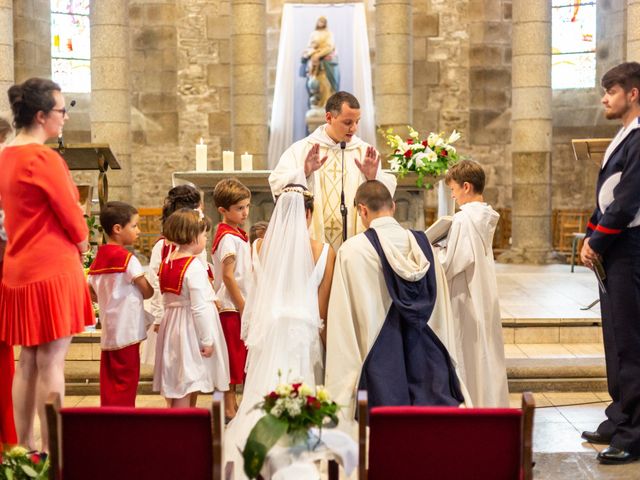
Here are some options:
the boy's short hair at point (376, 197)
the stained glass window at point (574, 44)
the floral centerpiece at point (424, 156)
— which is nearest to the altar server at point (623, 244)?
the boy's short hair at point (376, 197)

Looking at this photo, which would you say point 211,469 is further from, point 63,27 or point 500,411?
point 63,27

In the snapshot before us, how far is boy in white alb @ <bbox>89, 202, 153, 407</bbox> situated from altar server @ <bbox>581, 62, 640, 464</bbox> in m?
2.37

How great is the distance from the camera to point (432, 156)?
795 cm

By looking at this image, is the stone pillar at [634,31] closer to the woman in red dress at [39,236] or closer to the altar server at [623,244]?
the altar server at [623,244]

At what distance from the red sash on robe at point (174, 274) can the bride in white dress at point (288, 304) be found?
53 cm

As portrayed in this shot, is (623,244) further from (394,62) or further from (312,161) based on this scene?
(394,62)

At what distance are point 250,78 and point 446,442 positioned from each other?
11.9m

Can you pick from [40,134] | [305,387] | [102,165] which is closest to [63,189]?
[40,134]

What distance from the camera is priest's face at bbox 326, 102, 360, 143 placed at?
17.5ft

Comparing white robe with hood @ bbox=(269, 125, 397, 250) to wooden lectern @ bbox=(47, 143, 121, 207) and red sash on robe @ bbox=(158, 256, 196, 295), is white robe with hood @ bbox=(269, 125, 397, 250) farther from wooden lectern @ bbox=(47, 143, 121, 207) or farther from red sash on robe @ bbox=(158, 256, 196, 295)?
wooden lectern @ bbox=(47, 143, 121, 207)

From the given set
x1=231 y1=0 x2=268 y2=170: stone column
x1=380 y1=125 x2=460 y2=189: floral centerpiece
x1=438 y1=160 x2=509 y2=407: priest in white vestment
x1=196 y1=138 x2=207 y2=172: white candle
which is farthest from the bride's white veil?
x1=231 y1=0 x2=268 y2=170: stone column

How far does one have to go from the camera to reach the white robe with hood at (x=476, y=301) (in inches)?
213

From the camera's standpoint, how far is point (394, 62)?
46.9 feet

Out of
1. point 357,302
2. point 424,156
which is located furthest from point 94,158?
point 357,302
